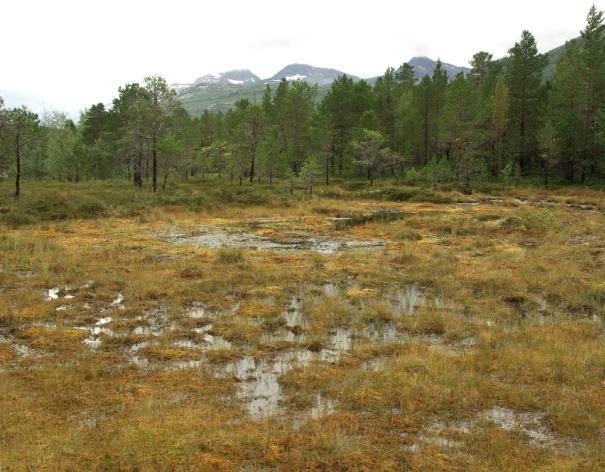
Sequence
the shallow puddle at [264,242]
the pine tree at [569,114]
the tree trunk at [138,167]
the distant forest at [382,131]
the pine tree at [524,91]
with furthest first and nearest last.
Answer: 1. the pine tree at [524,91]
2. the tree trunk at [138,167]
3. the distant forest at [382,131]
4. the pine tree at [569,114]
5. the shallow puddle at [264,242]

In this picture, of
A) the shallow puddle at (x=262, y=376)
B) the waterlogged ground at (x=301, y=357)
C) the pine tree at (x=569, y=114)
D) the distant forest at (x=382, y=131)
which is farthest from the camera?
the distant forest at (x=382, y=131)

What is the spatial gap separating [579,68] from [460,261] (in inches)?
1744

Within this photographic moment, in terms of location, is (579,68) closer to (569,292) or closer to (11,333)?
(569,292)

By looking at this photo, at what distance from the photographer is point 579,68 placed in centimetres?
5484

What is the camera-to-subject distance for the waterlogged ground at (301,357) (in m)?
8.39

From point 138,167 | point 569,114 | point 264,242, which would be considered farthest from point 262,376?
point 569,114

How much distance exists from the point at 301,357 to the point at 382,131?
64.9 metres

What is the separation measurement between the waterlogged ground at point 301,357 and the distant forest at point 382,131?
31.6 m

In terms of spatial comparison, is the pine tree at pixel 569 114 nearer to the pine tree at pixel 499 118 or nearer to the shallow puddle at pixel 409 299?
the pine tree at pixel 499 118

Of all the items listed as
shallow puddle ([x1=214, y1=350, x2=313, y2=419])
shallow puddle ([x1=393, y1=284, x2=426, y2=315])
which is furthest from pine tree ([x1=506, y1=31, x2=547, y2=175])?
shallow puddle ([x1=214, y1=350, x2=313, y2=419])

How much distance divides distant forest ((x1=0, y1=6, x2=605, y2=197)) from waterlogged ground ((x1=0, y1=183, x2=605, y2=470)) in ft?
104

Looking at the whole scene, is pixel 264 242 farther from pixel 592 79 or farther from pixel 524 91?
pixel 524 91

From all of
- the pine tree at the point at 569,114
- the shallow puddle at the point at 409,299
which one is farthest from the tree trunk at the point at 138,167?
the pine tree at the point at 569,114

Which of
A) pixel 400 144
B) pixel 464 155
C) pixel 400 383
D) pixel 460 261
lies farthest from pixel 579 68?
pixel 400 383
